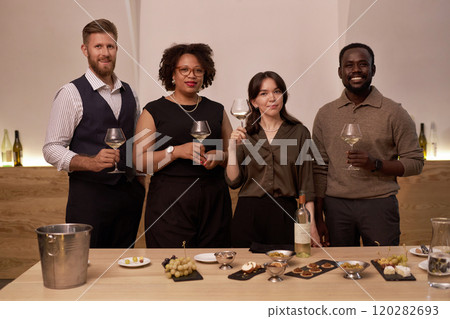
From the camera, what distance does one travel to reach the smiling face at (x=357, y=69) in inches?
89.8

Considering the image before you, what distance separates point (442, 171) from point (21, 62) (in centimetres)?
351

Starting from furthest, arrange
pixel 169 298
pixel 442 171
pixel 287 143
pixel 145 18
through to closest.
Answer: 1. pixel 145 18
2. pixel 442 171
3. pixel 287 143
4. pixel 169 298

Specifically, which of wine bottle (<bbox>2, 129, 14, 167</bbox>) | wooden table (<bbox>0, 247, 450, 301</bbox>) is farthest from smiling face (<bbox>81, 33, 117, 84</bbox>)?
wine bottle (<bbox>2, 129, 14, 167</bbox>)

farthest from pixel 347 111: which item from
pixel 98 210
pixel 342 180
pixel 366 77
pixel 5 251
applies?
pixel 5 251

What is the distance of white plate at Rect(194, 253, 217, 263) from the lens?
1660 millimetres

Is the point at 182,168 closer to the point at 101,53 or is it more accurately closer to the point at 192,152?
the point at 192,152

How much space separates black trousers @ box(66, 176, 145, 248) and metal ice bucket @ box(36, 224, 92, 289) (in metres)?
0.88

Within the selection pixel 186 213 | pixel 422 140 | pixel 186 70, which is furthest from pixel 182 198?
pixel 422 140

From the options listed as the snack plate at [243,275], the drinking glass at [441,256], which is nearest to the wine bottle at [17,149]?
the snack plate at [243,275]

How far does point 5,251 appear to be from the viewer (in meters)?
3.58

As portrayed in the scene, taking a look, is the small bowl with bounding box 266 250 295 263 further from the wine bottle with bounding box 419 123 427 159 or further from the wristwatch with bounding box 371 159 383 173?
the wine bottle with bounding box 419 123 427 159

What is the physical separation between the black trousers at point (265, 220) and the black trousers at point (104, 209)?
1.97ft

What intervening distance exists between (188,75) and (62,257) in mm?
1203

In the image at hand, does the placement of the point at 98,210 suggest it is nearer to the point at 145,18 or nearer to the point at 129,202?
the point at 129,202
